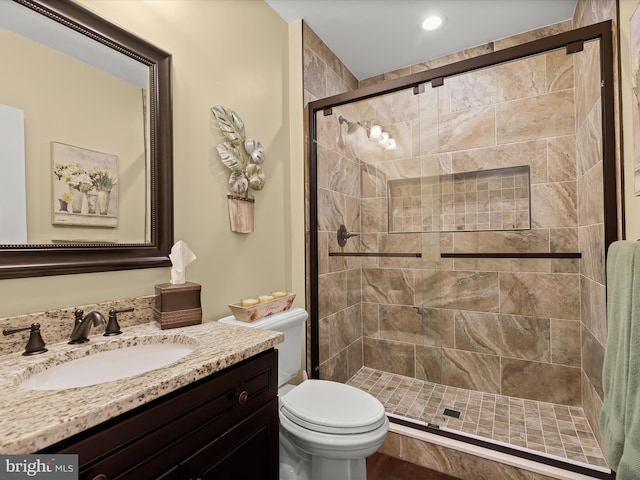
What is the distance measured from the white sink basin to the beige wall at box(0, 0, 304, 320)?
8.6 inches

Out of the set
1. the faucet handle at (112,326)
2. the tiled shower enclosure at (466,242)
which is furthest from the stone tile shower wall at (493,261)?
the faucet handle at (112,326)

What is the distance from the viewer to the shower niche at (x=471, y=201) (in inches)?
90.8

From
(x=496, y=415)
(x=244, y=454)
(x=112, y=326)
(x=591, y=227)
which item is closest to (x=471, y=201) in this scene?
(x=591, y=227)

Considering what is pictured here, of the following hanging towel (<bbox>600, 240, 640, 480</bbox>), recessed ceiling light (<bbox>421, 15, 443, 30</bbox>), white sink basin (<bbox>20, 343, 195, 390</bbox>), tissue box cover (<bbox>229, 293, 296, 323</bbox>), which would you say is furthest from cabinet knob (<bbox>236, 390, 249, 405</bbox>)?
recessed ceiling light (<bbox>421, 15, 443, 30</bbox>)

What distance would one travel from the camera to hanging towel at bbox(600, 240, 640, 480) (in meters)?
0.85

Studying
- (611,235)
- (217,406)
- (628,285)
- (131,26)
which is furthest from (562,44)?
(217,406)

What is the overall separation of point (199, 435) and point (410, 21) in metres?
2.55

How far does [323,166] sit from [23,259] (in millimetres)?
1742

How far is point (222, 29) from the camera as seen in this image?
64.1 inches

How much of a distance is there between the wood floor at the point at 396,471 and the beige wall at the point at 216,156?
1012mm

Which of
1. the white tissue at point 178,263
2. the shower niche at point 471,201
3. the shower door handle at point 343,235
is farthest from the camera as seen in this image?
the shower door handle at point 343,235

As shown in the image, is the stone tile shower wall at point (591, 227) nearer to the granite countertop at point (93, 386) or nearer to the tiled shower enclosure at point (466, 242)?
the tiled shower enclosure at point (466, 242)

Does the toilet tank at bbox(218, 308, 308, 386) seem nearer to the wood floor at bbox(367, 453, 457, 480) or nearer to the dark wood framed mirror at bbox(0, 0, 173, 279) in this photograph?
the dark wood framed mirror at bbox(0, 0, 173, 279)

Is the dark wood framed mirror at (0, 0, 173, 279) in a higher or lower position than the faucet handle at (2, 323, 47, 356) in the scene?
higher
